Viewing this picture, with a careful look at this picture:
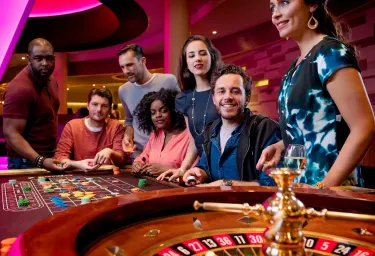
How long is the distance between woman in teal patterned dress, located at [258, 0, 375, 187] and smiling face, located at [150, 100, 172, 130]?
53.2 inches

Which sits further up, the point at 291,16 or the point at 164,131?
the point at 291,16

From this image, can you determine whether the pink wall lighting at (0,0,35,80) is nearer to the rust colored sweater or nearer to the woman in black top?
the rust colored sweater

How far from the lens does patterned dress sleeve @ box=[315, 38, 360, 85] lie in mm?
1297

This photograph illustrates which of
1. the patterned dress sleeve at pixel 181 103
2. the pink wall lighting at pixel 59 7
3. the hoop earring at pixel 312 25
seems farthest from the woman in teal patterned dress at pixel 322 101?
the pink wall lighting at pixel 59 7

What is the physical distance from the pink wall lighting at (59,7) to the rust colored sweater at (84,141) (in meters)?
5.08

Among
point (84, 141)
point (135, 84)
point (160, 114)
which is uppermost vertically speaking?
point (135, 84)

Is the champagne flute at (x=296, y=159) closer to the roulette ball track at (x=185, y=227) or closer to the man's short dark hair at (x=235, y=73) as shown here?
the roulette ball track at (x=185, y=227)

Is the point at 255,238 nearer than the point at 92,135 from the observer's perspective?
Yes

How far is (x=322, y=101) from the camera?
54.3 inches

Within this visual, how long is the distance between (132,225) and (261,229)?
0.96ft

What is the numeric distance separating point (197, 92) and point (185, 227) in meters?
1.83

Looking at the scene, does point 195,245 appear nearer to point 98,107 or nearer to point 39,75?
point 98,107

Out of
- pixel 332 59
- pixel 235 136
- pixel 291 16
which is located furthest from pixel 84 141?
pixel 332 59

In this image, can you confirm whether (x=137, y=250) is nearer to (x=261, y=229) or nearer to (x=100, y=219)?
(x=100, y=219)
